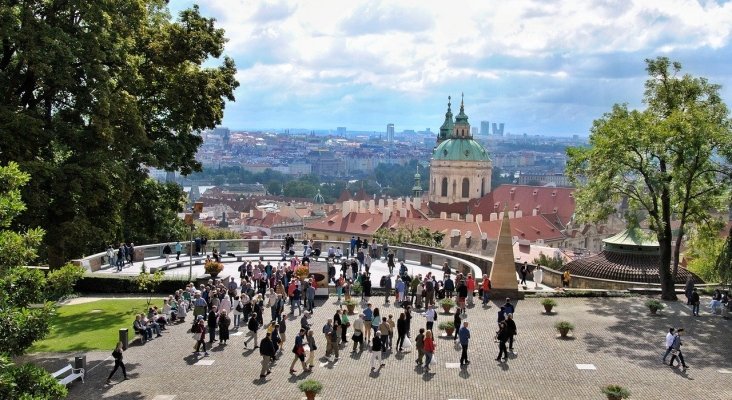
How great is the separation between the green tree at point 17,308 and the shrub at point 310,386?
6.02m

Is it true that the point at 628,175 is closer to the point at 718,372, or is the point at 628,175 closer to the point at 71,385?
the point at 718,372

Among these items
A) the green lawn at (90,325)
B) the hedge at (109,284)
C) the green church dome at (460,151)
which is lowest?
the green lawn at (90,325)

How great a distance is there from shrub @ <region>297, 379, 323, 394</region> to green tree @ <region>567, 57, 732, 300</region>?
1644 cm

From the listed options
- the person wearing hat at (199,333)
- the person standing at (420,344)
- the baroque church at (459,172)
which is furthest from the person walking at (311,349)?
the baroque church at (459,172)

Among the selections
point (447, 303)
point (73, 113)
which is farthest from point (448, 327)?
point (73, 113)

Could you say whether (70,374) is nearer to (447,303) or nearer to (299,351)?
(299,351)

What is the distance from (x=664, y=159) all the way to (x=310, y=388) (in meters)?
18.5

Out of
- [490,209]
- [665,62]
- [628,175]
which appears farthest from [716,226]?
[490,209]

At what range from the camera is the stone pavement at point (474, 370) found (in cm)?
2059

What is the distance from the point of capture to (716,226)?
33375mm

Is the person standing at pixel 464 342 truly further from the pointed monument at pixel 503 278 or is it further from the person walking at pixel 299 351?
the pointed monument at pixel 503 278

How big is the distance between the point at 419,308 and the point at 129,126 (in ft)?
41.0

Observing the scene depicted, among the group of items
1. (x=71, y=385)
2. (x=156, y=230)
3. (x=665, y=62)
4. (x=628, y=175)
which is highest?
(x=665, y=62)

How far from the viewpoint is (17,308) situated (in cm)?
1548
